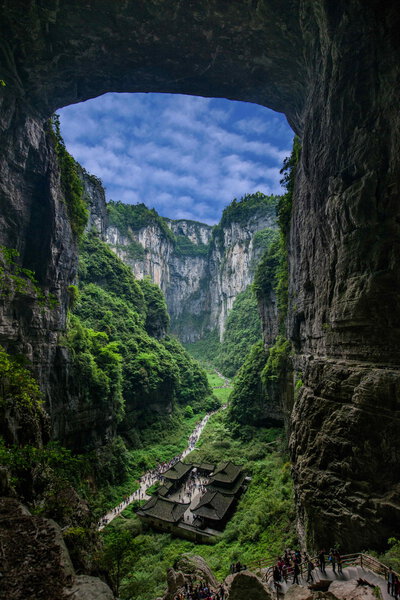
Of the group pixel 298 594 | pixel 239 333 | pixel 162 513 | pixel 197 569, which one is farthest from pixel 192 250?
pixel 298 594

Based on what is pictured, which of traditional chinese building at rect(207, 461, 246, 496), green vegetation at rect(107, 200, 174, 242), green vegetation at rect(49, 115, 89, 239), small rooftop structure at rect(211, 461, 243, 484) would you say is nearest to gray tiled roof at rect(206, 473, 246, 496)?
traditional chinese building at rect(207, 461, 246, 496)

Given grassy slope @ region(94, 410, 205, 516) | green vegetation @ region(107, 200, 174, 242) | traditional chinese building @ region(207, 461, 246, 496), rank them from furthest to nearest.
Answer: green vegetation @ region(107, 200, 174, 242), grassy slope @ region(94, 410, 205, 516), traditional chinese building @ region(207, 461, 246, 496)

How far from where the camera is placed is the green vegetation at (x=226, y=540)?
31.9ft

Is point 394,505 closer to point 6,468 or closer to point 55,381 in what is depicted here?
point 6,468

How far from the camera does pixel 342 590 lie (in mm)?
7379

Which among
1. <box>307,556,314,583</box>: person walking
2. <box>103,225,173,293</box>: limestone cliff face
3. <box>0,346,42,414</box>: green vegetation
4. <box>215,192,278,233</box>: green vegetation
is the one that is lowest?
<box>307,556,314,583</box>: person walking

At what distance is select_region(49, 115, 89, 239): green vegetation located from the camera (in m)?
21.1

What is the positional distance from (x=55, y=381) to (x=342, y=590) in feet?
58.9

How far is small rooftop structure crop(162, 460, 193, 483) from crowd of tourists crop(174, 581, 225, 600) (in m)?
13.2

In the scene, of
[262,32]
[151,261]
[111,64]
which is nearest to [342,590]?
[262,32]

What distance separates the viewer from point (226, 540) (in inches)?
639

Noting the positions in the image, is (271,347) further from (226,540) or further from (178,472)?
(226,540)

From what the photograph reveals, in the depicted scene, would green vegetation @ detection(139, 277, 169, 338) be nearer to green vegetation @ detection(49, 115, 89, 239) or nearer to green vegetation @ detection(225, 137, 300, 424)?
green vegetation @ detection(225, 137, 300, 424)

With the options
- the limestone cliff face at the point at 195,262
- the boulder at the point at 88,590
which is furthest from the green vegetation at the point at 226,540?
the limestone cliff face at the point at 195,262
